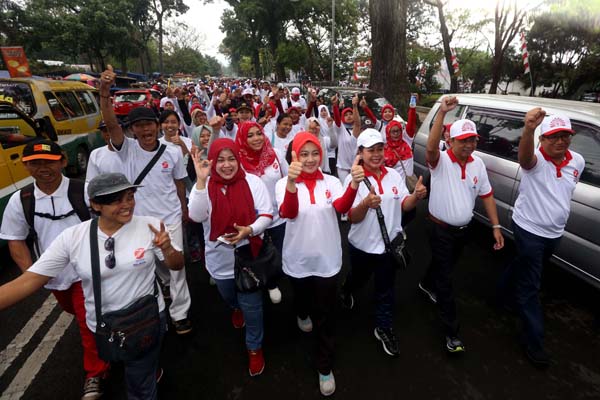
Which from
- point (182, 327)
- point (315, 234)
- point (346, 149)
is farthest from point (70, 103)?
point (315, 234)

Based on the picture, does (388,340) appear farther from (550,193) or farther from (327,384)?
(550,193)

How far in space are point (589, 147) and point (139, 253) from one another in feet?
13.7

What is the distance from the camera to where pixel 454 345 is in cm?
278

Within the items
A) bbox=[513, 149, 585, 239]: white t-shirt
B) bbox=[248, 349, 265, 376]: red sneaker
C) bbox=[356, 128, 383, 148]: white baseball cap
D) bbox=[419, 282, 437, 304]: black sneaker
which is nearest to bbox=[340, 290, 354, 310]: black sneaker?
bbox=[419, 282, 437, 304]: black sneaker

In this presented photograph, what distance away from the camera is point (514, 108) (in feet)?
13.0

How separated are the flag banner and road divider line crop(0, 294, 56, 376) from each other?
42.8 ft

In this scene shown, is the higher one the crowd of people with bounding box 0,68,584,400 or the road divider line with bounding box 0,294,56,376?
the crowd of people with bounding box 0,68,584,400

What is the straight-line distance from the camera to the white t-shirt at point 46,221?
7.42 ft

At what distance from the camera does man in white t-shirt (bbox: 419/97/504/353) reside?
272cm

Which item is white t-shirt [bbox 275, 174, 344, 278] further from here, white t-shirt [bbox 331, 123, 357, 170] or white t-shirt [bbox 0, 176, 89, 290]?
white t-shirt [bbox 331, 123, 357, 170]

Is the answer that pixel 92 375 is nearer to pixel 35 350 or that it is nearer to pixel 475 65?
pixel 35 350

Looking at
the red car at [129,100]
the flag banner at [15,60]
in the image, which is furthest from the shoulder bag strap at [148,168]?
the flag banner at [15,60]

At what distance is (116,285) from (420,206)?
17.9 feet

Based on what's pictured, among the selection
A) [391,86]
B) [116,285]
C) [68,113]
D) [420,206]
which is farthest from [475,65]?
[116,285]
